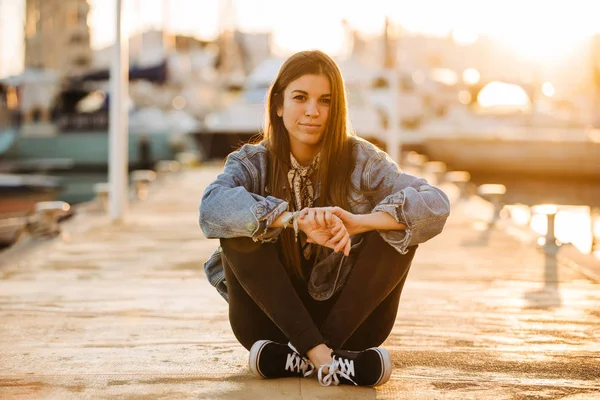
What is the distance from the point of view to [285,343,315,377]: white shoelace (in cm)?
299

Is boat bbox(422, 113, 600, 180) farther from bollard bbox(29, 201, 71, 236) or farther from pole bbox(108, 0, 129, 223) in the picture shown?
bollard bbox(29, 201, 71, 236)

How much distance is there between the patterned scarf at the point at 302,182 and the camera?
10.7 ft

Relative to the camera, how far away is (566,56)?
4294cm

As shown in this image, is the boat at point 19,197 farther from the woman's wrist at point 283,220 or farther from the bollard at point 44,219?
the woman's wrist at point 283,220

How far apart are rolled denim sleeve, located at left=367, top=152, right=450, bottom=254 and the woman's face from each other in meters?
0.24

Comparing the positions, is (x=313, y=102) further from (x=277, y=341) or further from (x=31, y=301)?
(x=31, y=301)

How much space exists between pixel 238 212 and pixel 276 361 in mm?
520

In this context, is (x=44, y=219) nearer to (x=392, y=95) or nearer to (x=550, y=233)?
(x=550, y=233)

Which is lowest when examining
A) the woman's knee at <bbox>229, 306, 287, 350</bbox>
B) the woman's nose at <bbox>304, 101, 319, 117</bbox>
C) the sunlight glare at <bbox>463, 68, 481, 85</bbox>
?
the woman's knee at <bbox>229, 306, 287, 350</bbox>

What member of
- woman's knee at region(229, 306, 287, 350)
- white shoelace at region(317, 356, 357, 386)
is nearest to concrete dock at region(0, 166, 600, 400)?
white shoelace at region(317, 356, 357, 386)

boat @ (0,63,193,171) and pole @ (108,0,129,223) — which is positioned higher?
pole @ (108,0,129,223)

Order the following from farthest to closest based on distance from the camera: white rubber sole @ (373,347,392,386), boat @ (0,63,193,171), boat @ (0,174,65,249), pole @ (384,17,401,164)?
boat @ (0,63,193,171) < pole @ (384,17,401,164) < boat @ (0,174,65,249) < white rubber sole @ (373,347,392,386)

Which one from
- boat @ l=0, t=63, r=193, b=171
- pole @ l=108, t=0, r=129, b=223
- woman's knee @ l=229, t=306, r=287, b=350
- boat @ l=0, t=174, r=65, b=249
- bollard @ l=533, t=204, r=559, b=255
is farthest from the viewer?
boat @ l=0, t=63, r=193, b=171

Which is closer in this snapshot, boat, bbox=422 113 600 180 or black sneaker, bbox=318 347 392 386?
black sneaker, bbox=318 347 392 386
